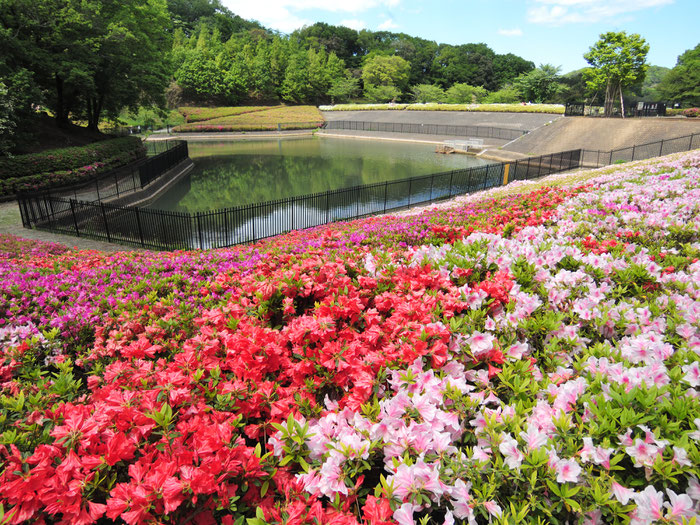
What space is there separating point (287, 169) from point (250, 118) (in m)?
38.9

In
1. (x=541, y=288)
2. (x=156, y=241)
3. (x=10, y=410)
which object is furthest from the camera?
(x=156, y=241)

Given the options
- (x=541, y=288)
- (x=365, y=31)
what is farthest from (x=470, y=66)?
(x=541, y=288)

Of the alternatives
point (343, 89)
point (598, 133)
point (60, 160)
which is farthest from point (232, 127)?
point (598, 133)

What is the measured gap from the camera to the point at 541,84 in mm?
62219

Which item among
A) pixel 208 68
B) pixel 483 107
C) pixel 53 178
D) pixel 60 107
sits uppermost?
pixel 208 68

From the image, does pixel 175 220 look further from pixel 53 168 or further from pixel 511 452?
pixel 511 452

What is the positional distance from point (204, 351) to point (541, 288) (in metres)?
2.35

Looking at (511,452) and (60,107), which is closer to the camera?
(511,452)

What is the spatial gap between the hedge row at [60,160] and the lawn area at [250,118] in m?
32.4

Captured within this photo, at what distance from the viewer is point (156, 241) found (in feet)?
40.1

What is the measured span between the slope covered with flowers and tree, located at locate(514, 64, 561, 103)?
69537 mm

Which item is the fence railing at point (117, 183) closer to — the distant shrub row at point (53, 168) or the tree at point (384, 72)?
the distant shrub row at point (53, 168)

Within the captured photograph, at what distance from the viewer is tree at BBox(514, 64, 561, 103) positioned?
6066cm

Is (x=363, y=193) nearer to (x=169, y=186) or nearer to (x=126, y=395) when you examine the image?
(x=169, y=186)
